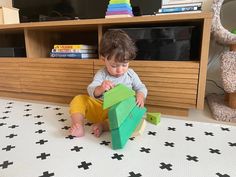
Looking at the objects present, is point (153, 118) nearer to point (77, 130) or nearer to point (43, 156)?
point (77, 130)

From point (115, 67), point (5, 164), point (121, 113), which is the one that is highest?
point (115, 67)

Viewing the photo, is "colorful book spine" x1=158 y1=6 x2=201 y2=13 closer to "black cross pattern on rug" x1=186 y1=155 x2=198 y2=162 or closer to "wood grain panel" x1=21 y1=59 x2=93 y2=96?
"wood grain panel" x1=21 y1=59 x2=93 y2=96

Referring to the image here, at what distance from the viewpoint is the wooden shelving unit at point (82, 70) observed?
916 mm

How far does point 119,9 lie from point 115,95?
50 cm

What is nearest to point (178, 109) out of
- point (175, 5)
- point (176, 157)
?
point (176, 157)

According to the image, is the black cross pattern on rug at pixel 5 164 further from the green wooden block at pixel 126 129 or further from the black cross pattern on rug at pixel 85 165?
the green wooden block at pixel 126 129

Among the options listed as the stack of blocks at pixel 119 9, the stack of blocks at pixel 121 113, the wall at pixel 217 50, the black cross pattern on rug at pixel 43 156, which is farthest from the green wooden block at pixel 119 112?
the wall at pixel 217 50

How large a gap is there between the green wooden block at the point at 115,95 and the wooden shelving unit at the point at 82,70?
242mm

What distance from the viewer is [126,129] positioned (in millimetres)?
750

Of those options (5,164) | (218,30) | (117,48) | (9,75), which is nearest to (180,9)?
(218,30)

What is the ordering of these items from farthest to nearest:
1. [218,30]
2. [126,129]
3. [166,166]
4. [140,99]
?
[218,30], [140,99], [126,129], [166,166]

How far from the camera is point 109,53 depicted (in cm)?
81

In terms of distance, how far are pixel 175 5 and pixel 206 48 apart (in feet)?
0.89

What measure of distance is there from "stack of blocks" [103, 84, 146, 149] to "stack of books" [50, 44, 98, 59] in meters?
0.45
